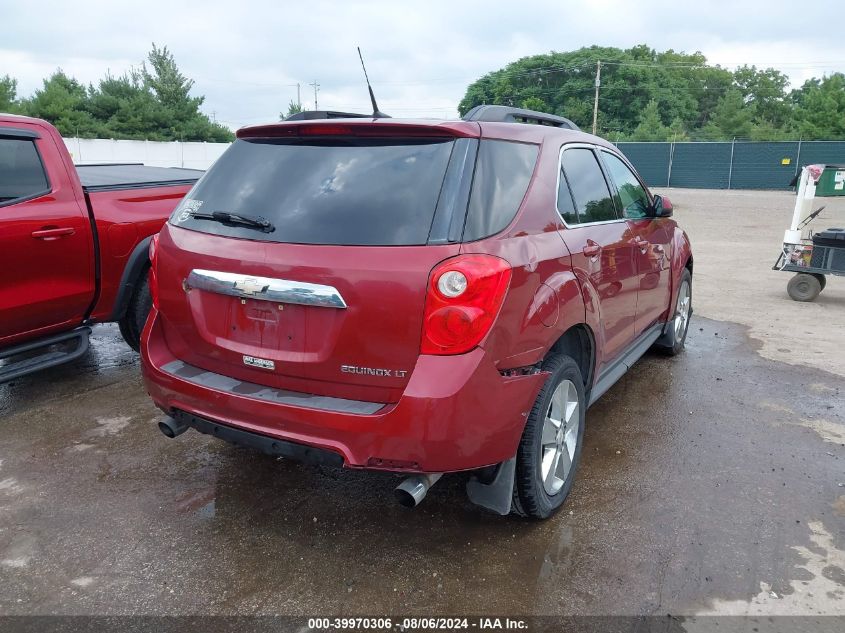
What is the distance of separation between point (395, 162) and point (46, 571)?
2.24 meters

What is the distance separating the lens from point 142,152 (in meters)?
30.8

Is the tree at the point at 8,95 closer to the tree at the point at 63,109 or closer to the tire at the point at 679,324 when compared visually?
the tree at the point at 63,109

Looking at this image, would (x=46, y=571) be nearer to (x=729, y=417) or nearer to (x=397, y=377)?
(x=397, y=377)

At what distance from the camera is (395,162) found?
8.58 ft

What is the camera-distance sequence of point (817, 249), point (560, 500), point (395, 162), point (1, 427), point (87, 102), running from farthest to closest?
1. point (87, 102)
2. point (817, 249)
3. point (1, 427)
4. point (560, 500)
5. point (395, 162)

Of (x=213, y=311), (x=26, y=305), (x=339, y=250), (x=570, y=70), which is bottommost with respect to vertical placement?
(x=26, y=305)

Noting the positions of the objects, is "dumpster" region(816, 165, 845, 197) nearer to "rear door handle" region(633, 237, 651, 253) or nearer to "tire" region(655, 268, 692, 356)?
"tire" region(655, 268, 692, 356)

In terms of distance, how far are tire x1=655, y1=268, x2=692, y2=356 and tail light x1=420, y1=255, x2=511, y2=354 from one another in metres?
3.38

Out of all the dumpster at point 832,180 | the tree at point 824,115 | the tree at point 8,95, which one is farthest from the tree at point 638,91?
the dumpster at point 832,180

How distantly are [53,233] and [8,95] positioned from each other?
3843 centimetres

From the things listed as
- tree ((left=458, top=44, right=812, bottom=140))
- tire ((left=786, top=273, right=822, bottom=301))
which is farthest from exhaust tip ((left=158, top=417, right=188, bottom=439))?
tree ((left=458, top=44, right=812, bottom=140))

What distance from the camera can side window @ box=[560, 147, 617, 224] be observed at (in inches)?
133

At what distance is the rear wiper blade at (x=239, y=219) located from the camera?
A: 2672 mm

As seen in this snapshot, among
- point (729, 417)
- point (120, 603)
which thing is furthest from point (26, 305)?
point (729, 417)
